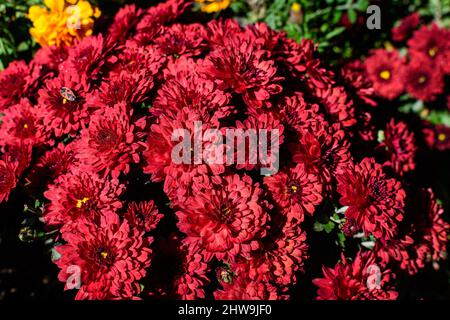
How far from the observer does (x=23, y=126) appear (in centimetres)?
196

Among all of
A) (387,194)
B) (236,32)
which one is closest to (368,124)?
(387,194)

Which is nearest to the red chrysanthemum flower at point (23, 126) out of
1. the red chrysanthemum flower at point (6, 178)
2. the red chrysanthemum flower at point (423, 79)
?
the red chrysanthemum flower at point (6, 178)

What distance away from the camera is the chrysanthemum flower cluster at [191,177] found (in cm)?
155

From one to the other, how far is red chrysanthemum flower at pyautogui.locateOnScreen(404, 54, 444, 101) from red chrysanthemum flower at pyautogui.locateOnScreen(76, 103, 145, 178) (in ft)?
8.73

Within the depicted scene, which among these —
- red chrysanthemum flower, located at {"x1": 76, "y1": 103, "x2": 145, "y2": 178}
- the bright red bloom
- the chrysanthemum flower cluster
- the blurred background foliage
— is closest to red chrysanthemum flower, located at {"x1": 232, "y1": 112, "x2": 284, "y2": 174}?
the chrysanthemum flower cluster

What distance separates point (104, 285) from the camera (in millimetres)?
1519

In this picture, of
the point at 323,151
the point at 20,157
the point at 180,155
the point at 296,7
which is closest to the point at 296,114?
the point at 323,151

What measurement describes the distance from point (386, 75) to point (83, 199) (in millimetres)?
2856

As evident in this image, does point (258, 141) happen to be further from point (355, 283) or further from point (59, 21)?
point (59, 21)

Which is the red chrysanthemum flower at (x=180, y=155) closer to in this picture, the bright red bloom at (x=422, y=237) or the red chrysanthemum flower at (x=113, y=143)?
the red chrysanthemum flower at (x=113, y=143)

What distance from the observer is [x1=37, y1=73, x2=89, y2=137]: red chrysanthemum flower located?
180 cm

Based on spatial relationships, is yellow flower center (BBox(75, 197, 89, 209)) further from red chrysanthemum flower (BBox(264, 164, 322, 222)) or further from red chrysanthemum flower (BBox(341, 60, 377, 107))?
red chrysanthemum flower (BBox(341, 60, 377, 107))
